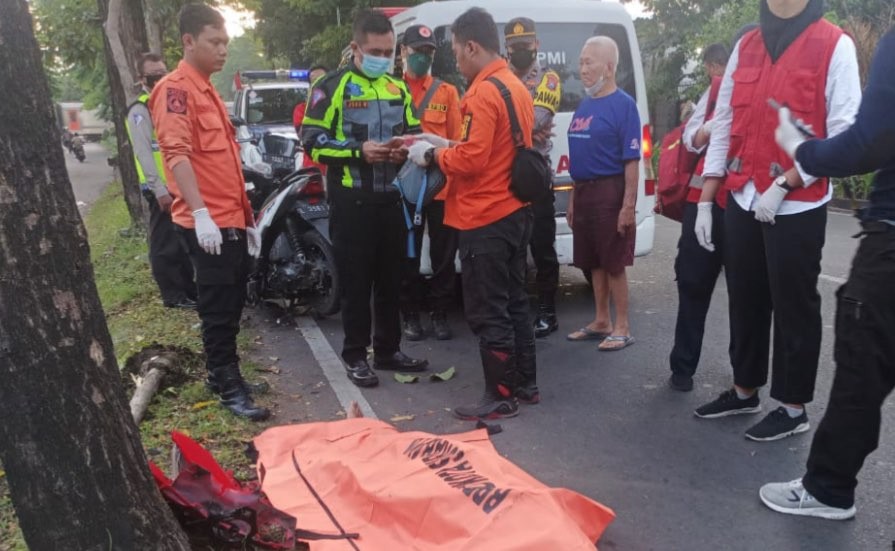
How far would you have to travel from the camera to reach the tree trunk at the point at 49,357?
78.8 inches

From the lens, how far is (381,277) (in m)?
4.57

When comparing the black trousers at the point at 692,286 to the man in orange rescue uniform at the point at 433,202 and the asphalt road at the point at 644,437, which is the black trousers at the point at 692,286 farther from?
the man in orange rescue uniform at the point at 433,202

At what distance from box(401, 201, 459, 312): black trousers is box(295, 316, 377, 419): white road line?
2.15 ft

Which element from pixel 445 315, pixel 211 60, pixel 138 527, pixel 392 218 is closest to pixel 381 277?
pixel 392 218

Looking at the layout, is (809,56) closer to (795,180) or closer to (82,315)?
(795,180)

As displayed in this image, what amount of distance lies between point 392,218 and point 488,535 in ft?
7.85

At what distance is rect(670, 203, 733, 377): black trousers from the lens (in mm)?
4008

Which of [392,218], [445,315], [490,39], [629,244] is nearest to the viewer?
[490,39]

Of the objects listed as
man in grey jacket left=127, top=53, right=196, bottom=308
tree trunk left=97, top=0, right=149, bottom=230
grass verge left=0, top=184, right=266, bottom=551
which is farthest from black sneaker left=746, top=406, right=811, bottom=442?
tree trunk left=97, top=0, right=149, bottom=230

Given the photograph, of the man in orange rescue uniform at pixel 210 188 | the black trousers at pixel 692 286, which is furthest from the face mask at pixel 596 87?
the man in orange rescue uniform at pixel 210 188

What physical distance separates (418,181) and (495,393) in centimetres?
118

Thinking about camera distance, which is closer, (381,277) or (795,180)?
(795,180)

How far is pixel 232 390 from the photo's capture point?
402cm

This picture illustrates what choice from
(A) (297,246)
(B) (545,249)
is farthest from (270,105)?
(B) (545,249)
